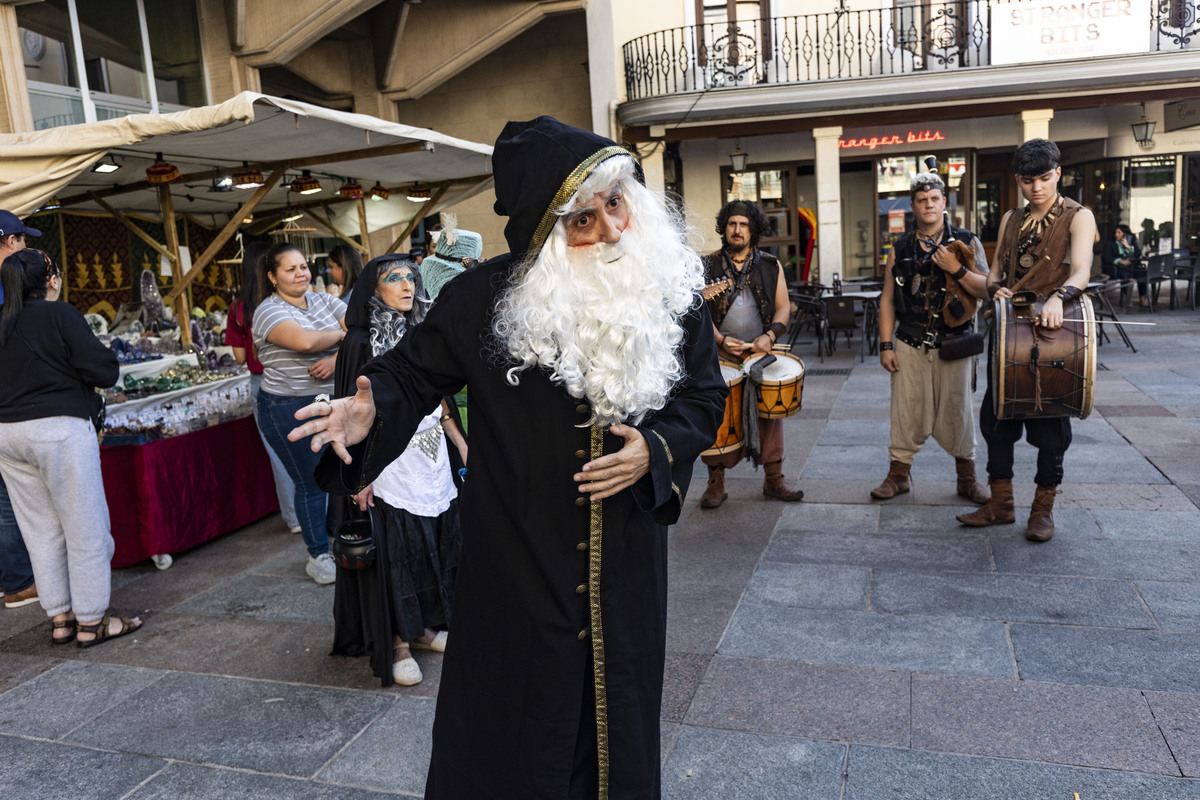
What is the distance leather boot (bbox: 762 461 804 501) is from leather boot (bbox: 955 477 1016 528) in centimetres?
116

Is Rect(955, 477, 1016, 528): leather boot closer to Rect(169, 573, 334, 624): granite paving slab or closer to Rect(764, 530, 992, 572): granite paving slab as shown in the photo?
Rect(764, 530, 992, 572): granite paving slab

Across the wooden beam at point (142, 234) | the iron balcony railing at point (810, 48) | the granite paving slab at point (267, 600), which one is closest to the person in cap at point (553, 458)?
the granite paving slab at point (267, 600)

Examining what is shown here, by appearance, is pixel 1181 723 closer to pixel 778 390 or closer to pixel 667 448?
pixel 667 448

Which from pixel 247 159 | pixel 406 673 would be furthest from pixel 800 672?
pixel 247 159

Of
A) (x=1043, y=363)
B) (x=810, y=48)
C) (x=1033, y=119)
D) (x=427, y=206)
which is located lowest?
(x=1043, y=363)

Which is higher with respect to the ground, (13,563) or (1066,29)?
(1066,29)

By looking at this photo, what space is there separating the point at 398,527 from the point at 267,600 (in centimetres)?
155

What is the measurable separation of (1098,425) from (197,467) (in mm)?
6897

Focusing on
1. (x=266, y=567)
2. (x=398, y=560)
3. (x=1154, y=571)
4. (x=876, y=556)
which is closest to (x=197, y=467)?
(x=266, y=567)

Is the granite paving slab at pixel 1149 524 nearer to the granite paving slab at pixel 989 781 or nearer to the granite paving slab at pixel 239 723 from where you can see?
the granite paving slab at pixel 989 781

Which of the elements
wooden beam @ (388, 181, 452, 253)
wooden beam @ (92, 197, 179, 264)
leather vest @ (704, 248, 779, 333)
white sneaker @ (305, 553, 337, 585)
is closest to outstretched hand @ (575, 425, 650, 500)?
white sneaker @ (305, 553, 337, 585)

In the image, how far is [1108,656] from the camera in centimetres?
344

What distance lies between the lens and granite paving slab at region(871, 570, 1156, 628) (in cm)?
380

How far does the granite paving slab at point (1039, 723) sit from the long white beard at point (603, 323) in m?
1.78
